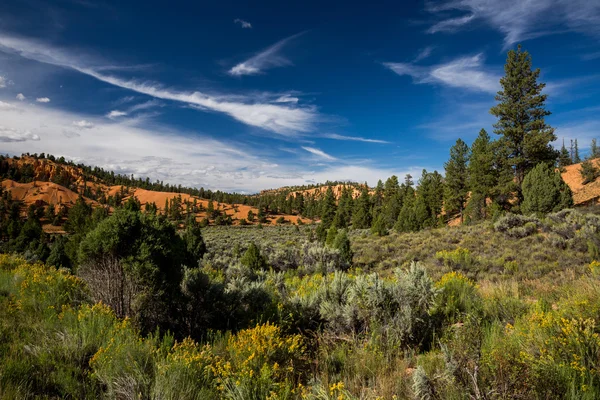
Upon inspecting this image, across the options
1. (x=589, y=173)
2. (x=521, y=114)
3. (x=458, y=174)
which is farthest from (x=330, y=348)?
(x=589, y=173)

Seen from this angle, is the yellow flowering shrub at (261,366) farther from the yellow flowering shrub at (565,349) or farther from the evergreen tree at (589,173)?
the evergreen tree at (589,173)

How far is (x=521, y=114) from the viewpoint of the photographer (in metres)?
28.5

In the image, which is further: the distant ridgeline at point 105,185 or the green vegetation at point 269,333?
the distant ridgeline at point 105,185

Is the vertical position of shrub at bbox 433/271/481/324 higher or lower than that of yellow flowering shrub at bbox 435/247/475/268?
higher

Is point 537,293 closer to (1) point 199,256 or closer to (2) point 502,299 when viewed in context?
(2) point 502,299

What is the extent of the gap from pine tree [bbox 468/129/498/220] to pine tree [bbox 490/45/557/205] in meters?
3.47

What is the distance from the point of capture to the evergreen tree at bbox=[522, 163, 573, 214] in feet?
66.9

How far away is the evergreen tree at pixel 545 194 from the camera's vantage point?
66.9 feet

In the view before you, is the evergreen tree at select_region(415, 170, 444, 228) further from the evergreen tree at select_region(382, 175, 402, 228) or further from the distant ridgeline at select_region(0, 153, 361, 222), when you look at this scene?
the distant ridgeline at select_region(0, 153, 361, 222)

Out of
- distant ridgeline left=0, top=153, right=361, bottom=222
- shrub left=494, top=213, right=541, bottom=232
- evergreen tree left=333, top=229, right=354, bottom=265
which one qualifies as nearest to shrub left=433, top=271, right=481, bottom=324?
evergreen tree left=333, top=229, right=354, bottom=265

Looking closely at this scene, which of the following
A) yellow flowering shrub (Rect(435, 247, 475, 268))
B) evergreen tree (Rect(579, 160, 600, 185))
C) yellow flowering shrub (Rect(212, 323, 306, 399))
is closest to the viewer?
yellow flowering shrub (Rect(212, 323, 306, 399))

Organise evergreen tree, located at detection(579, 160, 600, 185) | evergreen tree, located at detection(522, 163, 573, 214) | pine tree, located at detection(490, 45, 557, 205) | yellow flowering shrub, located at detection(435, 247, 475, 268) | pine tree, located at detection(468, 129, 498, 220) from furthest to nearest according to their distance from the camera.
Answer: evergreen tree, located at detection(579, 160, 600, 185) → pine tree, located at detection(468, 129, 498, 220) → pine tree, located at detection(490, 45, 557, 205) → evergreen tree, located at detection(522, 163, 573, 214) → yellow flowering shrub, located at detection(435, 247, 475, 268)

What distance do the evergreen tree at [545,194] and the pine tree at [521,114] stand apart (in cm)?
714

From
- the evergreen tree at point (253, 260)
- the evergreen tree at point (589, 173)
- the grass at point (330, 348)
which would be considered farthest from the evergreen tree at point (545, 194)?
the evergreen tree at point (589, 173)
